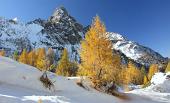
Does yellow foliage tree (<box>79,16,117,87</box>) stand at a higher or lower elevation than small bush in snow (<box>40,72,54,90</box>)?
higher

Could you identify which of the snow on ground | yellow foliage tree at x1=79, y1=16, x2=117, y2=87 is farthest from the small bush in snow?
the snow on ground

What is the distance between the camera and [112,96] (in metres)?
35.7

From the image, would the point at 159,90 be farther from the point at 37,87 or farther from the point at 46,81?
the point at 37,87

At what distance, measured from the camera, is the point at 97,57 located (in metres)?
41.8

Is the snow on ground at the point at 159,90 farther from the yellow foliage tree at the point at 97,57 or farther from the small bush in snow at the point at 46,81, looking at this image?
the small bush in snow at the point at 46,81

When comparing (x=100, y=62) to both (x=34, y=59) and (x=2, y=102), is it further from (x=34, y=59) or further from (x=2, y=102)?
(x=34, y=59)

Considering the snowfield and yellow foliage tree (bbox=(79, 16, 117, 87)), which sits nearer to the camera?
the snowfield

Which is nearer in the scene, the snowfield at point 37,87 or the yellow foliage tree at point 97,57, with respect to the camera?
the snowfield at point 37,87

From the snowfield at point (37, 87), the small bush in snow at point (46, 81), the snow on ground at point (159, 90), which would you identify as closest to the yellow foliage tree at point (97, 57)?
the snow on ground at point (159, 90)

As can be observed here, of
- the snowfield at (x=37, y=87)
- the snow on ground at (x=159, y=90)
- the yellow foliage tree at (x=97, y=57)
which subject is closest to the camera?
the snowfield at (x=37, y=87)

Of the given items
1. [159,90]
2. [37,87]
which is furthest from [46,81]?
[159,90]

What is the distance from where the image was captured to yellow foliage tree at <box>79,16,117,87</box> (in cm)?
4178

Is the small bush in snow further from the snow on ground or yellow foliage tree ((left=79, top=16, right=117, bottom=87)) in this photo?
the snow on ground

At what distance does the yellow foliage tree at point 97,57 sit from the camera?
41.8 metres
